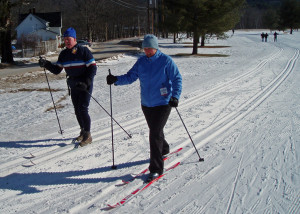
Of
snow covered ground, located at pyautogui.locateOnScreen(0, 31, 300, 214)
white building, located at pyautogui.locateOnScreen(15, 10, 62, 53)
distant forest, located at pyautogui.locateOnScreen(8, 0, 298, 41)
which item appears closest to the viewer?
snow covered ground, located at pyautogui.locateOnScreen(0, 31, 300, 214)

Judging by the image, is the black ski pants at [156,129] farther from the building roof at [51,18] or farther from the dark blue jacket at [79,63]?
the building roof at [51,18]

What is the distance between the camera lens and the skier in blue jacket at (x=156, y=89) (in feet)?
12.5

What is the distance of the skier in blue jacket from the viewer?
3.82 m

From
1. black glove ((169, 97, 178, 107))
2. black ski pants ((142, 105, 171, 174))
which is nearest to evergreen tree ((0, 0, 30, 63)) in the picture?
black ski pants ((142, 105, 171, 174))

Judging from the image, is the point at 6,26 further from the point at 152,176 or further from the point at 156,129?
the point at 152,176

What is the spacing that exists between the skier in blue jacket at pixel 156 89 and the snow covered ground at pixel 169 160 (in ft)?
1.57

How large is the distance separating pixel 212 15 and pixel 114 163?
22763 mm

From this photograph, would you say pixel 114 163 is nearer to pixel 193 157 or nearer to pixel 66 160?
pixel 66 160

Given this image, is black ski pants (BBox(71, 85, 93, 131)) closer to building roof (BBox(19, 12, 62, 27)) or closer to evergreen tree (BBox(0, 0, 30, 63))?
evergreen tree (BBox(0, 0, 30, 63))

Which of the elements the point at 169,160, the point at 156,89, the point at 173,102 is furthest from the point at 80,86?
the point at 169,160

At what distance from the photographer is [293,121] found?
253 inches

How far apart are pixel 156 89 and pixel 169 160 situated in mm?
1363

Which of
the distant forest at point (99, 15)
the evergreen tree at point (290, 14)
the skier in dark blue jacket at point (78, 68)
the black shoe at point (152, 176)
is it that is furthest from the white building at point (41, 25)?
the evergreen tree at point (290, 14)

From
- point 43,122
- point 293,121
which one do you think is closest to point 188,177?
point 293,121
